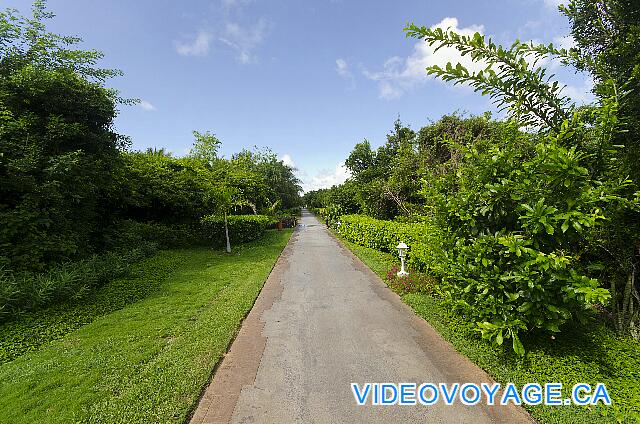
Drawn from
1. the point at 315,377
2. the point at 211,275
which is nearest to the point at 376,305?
the point at 315,377

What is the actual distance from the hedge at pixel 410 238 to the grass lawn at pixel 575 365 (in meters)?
1.29

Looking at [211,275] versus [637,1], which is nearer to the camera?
[637,1]

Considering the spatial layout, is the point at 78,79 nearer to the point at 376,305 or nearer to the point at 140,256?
the point at 140,256

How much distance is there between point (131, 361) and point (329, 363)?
9.17 feet

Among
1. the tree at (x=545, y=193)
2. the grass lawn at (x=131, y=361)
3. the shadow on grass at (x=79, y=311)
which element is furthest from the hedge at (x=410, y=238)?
the shadow on grass at (x=79, y=311)

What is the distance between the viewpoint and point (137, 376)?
367 centimetres

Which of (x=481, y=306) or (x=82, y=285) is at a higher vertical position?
(x=481, y=306)

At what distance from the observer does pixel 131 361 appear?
402 centimetres

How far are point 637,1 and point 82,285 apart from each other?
10.2 metres

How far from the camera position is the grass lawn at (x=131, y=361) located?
122 inches

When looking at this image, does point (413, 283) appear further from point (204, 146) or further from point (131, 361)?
point (204, 146)

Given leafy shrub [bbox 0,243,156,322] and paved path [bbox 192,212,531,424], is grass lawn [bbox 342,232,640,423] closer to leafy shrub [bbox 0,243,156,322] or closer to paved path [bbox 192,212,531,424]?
paved path [bbox 192,212,531,424]

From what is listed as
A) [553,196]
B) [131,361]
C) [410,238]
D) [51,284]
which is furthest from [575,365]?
[51,284]

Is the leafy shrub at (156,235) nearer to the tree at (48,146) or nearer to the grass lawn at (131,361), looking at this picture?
the tree at (48,146)
